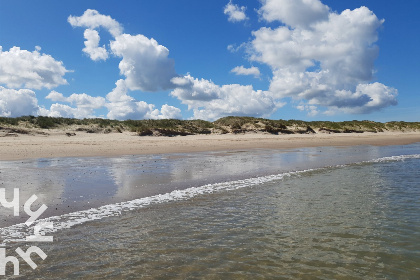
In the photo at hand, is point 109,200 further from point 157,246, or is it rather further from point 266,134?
point 266,134

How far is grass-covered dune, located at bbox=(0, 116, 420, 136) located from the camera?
1481 inches

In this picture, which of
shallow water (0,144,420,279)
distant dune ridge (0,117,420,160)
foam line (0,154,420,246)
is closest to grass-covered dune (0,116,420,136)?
distant dune ridge (0,117,420,160)

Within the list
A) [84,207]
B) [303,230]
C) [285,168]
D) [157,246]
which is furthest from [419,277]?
[285,168]

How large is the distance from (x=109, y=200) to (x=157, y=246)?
13.1 feet

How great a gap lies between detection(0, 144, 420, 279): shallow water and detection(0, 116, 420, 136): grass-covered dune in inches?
1253

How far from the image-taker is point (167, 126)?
4569cm

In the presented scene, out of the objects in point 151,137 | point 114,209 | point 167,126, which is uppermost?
point 167,126

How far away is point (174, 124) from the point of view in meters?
48.2

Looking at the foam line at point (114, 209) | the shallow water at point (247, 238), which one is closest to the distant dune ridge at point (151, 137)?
the foam line at point (114, 209)

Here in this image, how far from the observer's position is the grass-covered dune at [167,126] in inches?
1481

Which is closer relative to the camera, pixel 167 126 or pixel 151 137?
pixel 151 137

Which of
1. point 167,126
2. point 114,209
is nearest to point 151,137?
point 167,126

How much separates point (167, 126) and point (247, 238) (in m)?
40.5

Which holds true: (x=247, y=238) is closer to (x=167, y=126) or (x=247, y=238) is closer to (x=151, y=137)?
(x=151, y=137)
